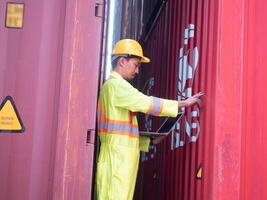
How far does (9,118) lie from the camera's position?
3121 millimetres

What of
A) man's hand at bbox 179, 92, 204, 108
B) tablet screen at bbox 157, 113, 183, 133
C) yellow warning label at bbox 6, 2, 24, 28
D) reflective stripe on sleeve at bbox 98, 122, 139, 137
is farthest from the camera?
tablet screen at bbox 157, 113, 183, 133

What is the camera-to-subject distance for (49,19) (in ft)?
10.7

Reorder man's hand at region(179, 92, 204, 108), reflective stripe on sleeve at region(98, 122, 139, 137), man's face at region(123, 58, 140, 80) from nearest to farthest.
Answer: man's hand at region(179, 92, 204, 108) → reflective stripe on sleeve at region(98, 122, 139, 137) → man's face at region(123, 58, 140, 80)

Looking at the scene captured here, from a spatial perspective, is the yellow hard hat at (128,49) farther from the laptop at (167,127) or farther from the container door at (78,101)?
the container door at (78,101)

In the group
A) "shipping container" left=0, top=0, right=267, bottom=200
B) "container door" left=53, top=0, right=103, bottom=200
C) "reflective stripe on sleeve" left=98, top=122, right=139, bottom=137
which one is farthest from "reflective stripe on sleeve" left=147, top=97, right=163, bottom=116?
"container door" left=53, top=0, right=103, bottom=200

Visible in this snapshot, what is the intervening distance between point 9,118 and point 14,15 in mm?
680

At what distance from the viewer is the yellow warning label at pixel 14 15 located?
3.21 meters

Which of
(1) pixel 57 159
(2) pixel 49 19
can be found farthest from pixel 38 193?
(2) pixel 49 19

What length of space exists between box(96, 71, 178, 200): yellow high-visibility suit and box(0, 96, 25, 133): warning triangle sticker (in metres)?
0.90

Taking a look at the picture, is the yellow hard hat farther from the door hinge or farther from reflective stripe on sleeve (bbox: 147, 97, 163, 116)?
the door hinge

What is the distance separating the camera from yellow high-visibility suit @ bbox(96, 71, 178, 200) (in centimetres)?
371

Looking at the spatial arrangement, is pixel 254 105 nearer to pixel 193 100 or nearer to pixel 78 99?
pixel 193 100

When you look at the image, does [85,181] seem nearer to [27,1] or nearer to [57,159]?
[57,159]

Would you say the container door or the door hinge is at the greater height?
the door hinge
